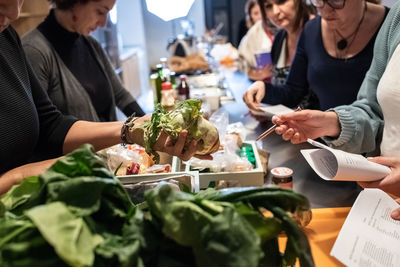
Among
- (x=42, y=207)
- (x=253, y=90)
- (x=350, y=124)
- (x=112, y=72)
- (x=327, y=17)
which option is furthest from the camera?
(x=112, y=72)

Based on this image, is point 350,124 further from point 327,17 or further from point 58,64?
point 58,64

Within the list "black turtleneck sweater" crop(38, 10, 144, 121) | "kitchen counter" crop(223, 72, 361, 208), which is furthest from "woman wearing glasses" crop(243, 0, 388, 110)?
"black turtleneck sweater" crop(38, 10, 144, 121)

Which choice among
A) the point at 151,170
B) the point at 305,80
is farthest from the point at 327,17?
the point at 151,170

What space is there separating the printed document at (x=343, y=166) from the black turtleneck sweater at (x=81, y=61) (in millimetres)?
1373

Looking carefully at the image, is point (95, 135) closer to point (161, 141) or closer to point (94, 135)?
point (94, 135)

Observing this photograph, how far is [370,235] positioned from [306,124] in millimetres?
580

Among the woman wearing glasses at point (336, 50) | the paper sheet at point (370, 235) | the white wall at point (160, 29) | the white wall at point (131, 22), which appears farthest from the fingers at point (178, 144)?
the white wall at point (160, 29)

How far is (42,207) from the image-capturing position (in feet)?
1.67

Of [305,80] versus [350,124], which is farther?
[305,80]

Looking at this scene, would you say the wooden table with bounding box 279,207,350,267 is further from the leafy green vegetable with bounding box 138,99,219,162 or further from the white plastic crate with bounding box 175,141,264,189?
the leafy green vegetable with bounding box 138,99,219,162

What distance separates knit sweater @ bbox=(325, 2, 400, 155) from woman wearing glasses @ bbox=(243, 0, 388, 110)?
280mm

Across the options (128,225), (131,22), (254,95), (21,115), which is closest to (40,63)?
(21,115)

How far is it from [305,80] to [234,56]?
10.4 feet

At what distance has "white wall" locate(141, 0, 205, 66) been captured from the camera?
8.21 m
